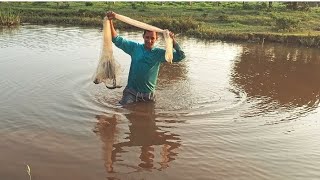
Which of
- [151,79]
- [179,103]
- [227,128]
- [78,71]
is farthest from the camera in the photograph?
[78,71]

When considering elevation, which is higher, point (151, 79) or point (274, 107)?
point (151, 79)

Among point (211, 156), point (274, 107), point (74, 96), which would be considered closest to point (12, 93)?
point (74, 96)

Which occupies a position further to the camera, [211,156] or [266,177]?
[211,156]

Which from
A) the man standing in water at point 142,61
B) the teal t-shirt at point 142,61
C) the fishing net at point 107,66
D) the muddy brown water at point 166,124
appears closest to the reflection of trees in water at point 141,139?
the muddy brown water at point 166,124

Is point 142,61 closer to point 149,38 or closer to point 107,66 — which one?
point 149,38

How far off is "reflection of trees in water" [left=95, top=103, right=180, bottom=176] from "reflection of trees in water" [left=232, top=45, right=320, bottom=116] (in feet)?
8.88

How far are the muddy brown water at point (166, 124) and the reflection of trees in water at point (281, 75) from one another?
3 centimetres

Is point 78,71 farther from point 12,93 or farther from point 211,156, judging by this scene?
point 211,156

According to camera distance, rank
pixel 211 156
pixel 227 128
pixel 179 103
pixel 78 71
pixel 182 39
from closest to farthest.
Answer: pixel 211 156 → pixel 227 128 → pixel 179 103 → pixel 78 71 → pixel 182 39

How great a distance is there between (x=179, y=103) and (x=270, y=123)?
1.63 metres

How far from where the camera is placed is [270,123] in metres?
6.39

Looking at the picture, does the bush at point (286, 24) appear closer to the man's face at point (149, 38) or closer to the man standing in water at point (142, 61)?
the man standing in water at point (142, 61)

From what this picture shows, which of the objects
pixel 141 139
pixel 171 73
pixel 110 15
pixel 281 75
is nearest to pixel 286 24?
pixel 281 75

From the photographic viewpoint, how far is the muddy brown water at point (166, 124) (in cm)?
457
